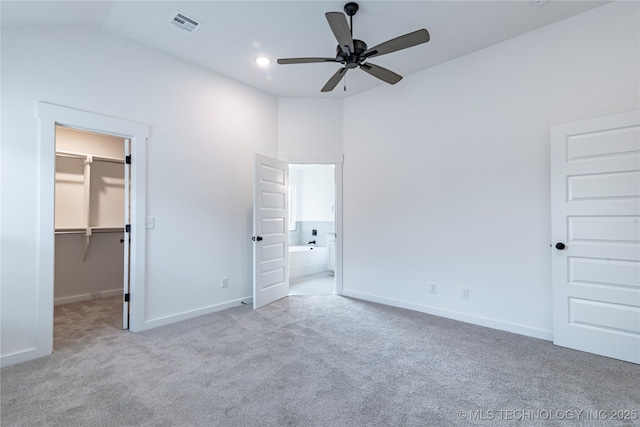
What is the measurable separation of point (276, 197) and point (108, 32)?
8.39 feet

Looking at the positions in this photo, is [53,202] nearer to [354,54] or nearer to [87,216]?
[87,216]

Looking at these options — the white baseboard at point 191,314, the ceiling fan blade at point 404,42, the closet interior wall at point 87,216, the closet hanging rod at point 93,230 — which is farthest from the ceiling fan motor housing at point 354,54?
the closet hanging rod at point 93,230

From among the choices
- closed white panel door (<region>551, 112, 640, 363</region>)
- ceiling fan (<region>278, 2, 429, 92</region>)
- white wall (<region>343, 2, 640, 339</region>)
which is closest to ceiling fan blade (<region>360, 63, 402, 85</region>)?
ceiling fan (<region>278, 2, 429, 92</region>)

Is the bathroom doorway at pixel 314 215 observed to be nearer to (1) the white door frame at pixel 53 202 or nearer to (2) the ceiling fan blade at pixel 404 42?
(1) the white door frame at pixel 53 202

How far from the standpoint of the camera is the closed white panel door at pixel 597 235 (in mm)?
2555

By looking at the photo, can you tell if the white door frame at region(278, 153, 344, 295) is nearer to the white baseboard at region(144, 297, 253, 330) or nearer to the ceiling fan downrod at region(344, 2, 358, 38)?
the white baseboard at region(144, 297, 253, 330)

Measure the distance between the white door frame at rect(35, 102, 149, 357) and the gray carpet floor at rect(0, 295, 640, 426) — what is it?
0.92 feet

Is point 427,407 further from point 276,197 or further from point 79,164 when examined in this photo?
point 79,164

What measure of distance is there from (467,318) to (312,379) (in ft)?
7.00

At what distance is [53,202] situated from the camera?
8.93 ft

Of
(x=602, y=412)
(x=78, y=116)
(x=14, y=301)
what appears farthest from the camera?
(x=78, y=116)

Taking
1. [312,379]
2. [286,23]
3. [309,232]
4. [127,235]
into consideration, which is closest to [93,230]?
[127,235]

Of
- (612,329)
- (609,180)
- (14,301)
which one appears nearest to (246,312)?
(14,301)

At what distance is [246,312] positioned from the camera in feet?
12.7
